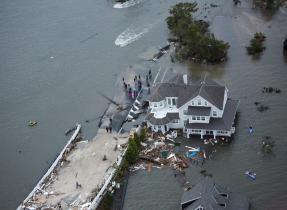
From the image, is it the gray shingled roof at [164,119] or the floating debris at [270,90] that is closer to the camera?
the gray shingled roof at [164,119]

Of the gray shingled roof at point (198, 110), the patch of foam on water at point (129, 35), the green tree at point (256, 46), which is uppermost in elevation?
the green tree at point (256, 46)

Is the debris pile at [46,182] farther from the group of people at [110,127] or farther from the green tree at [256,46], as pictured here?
the green tree at [256,46]

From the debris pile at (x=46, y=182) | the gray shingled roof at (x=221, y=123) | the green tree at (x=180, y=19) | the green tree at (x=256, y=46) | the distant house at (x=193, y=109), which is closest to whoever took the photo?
the debris pile at (x=46, y=182)

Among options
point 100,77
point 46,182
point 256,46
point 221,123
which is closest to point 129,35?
point 100,77

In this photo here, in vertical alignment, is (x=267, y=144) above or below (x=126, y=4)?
below

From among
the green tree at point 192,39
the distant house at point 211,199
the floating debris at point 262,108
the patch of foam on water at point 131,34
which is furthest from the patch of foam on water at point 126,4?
the distant house at point 211,199

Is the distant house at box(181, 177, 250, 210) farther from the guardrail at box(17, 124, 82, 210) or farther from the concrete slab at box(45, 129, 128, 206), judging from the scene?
the guardrail at box(17, 124, 82, 210)

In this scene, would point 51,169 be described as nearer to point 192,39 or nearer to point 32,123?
point 32,123

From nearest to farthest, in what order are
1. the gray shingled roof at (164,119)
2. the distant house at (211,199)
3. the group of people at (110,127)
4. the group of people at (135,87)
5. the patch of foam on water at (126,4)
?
1. the distant house at (211,199)
2. the gray shingled roof at (164,119)
3. the group of people at (110,127)
4. the group of people at (135,87)
5. the patch of foam on water at (126,4)
